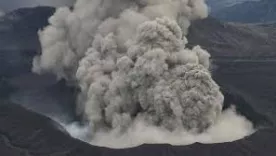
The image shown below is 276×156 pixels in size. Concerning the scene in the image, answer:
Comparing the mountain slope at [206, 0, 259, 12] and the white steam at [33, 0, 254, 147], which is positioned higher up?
the mountain slope at [206, 0, 259, 12]

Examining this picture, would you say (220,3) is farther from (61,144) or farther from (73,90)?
(61,144)

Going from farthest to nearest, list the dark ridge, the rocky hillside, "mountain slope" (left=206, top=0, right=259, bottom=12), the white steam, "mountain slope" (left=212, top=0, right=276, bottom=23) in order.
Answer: "mountain slope" (left=206, top=0, right=259, bottom=12) → "mountain slope" (left=212, top=0, right=276, bottom=23) → the white steam → the rocky hillside → the dark ridge

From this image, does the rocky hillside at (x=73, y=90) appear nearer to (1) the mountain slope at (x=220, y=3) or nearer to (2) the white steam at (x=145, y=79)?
(2) the white steam at (x=145, y=79)

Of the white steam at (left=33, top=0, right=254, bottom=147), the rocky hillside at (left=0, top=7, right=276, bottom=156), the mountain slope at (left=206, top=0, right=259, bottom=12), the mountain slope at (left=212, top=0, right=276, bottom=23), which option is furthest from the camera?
the mountain slope at (left=206, top=0, right=259, bottom=12)

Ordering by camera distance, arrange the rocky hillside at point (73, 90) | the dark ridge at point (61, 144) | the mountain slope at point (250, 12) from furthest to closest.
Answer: the mountain slope at point (250, 12) → the rocky hillside at point (73, 90) → the dark ridge at point (61, 144)

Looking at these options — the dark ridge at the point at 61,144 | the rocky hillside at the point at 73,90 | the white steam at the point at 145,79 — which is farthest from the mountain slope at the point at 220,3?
the dark ridge at the point at 61,144

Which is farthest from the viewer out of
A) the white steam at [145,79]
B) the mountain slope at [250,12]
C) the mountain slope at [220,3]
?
the mountain slope at [220,3]

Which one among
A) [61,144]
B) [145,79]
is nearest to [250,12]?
[145,79]

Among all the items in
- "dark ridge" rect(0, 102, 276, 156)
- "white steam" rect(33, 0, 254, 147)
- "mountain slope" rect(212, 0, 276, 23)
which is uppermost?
"mountain slope" rect(212, 0, 276, 23)

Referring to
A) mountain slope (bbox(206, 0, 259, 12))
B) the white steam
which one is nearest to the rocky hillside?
the white steam

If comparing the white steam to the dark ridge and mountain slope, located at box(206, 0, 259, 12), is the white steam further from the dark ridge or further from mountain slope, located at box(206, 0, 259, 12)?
mountain slope, located at box(206, 0, 259, 12)
